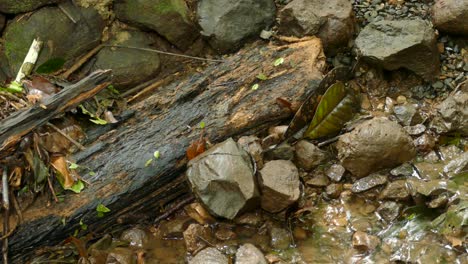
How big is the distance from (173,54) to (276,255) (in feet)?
6.82

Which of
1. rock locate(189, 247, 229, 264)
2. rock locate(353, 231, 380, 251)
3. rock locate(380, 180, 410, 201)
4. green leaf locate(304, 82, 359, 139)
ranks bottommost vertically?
rock locate(353, 231, 380, 251)

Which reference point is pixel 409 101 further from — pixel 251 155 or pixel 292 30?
pixel 251 155

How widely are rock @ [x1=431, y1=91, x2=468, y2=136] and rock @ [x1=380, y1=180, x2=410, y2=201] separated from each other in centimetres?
63

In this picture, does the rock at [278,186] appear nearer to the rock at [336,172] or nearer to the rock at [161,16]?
the rock at [336,172]

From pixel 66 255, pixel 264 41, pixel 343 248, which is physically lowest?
pixel 343 248

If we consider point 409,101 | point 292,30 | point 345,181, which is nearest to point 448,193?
point 345,181

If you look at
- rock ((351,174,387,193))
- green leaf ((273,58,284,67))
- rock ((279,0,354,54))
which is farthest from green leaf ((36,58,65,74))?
rock ((351,174,387,193))

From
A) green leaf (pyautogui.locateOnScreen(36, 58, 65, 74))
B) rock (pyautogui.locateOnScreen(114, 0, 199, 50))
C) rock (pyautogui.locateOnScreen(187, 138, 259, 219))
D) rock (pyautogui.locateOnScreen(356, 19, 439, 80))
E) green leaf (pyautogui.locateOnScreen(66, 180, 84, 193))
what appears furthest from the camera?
rock (pyautogui.locateOnScreen(114, 0, 199, 50))

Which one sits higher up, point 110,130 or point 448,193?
point 110,130

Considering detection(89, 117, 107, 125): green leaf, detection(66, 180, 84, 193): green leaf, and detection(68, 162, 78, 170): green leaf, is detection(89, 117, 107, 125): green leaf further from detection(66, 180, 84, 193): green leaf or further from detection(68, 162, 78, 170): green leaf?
detection(66, 180, 84, 193): green leaf

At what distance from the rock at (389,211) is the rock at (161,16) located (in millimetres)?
2274

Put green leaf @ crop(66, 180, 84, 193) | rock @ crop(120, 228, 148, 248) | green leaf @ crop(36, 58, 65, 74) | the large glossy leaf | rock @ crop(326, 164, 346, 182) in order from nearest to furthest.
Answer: green leaf @ crop(66, 180, 84, 193)
rock @ crop(120, 228, 148, 248)
rock @ crop(326, 164, 346, 182)
the large glossy leaf
green leaf @ crop(36, 58, 65, 74)

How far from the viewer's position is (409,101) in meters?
4.49

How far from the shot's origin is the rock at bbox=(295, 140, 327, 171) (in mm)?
4082
